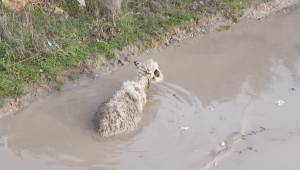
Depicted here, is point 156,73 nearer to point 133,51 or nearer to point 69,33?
point 133,51

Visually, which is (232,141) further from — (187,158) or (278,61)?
(278,61)

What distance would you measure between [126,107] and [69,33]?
2.00 metres

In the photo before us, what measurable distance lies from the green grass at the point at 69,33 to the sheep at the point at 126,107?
1014mm

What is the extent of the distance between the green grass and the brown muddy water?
1.16 ft

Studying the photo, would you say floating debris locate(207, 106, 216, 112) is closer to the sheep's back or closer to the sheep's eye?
the sheep's eye

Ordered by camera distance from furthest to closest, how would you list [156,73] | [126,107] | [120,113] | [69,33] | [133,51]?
[133,51], [69,33], [156,73], [126,107], [120,113]

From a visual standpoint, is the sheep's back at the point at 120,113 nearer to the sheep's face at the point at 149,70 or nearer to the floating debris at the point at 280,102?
the sheep's face at the point at 149,70

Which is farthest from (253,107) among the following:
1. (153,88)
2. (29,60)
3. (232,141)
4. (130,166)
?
(29,60)

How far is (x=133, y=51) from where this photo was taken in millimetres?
8875

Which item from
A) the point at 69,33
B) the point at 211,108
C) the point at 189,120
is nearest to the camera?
the point at 189,120

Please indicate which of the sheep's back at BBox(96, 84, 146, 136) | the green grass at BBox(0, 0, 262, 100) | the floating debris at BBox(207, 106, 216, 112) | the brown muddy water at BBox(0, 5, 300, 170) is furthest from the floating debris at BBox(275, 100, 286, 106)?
the green grass at BBox(0, 0, 262, 100)

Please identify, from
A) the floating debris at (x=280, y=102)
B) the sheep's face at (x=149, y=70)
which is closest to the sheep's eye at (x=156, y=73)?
the sheep's face at (x=149, y=70)

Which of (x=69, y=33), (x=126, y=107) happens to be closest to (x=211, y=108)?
(x=126, y=107)

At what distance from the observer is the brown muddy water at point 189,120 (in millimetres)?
6895
